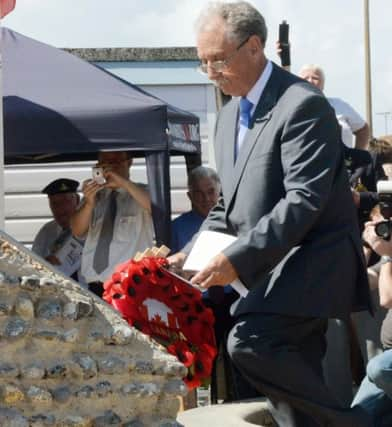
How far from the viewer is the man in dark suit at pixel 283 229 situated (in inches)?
175

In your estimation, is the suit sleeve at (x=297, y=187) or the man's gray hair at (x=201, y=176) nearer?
the suit sleeve at (x=297, y=187)

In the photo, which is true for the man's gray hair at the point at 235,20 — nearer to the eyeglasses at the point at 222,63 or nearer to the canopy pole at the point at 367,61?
the eyeglasses at the point at 222,63

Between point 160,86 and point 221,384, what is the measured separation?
5.92m

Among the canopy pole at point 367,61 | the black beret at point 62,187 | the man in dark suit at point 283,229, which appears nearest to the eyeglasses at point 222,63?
the man in dark suit at point 283,229

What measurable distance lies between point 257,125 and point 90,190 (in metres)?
3.20

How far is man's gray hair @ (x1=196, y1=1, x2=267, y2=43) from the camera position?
4727 mm

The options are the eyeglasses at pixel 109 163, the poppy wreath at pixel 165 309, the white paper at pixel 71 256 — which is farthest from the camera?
the white paper at pixel 71 256

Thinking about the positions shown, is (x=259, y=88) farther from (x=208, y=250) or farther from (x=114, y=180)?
(x=114, y=180)

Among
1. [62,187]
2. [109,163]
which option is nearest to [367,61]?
[62,187]

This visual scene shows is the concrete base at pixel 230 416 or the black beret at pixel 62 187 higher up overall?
the black beret at pixel 62 187

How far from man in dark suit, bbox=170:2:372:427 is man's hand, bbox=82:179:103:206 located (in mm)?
3031

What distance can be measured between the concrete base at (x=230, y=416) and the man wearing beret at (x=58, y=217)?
343cm

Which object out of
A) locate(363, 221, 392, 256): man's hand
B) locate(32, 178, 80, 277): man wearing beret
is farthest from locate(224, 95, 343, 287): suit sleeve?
locate(32, 178, 80, 277): man wearing beret

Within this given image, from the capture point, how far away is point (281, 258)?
14.8 feet
